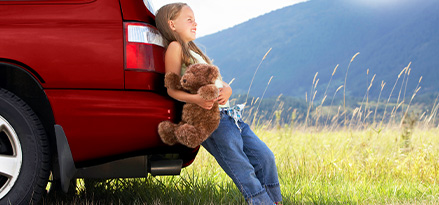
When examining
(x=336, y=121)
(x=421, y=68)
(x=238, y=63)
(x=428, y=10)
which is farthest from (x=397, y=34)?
(x=336, y=121)

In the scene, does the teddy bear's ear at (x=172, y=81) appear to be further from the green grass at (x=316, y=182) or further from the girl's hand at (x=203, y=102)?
the green grass at (x=316, y=182)

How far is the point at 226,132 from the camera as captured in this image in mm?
2971

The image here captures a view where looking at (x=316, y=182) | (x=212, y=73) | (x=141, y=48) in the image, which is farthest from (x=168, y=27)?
(x=316, y=182)

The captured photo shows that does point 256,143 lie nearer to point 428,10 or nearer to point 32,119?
point 32,119

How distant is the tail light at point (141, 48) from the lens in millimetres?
2631

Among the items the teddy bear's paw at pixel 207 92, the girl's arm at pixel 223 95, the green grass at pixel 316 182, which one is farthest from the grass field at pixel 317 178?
the teddy bear's paw at pixel 207 92

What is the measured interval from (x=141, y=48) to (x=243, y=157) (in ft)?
3.16

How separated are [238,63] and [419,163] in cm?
19061

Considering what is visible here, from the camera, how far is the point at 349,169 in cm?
490

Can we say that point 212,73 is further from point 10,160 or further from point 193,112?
point 10,160

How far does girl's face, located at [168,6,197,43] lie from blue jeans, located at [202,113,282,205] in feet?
1.73

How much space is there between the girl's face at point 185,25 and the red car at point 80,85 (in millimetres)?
157

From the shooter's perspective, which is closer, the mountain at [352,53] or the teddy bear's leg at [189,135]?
the teddy bear's leg at [189,135]

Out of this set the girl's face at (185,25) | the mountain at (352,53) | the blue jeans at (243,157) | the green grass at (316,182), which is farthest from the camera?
the mountain at (352,53)
